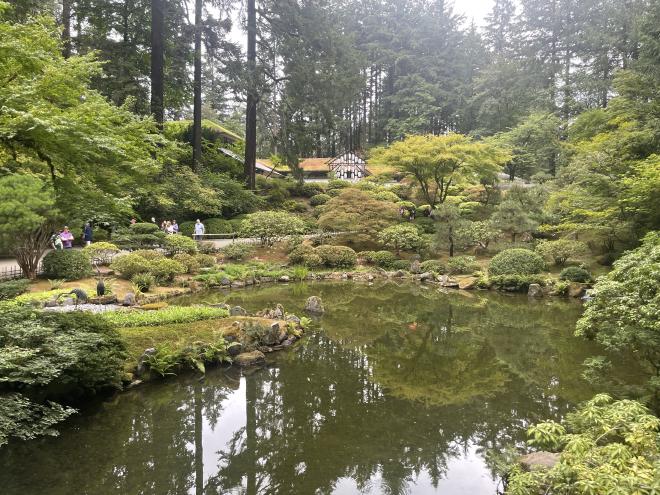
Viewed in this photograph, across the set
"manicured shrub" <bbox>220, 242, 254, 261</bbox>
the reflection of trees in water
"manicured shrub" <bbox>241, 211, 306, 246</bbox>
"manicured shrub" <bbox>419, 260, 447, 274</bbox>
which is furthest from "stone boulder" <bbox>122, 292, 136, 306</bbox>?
"manicured shrub" <bbox>419, 260, 447, 274</bbox>

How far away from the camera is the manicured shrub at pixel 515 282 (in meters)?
15.9

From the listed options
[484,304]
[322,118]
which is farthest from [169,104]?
[484,304]

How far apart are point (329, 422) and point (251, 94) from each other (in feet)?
63.4

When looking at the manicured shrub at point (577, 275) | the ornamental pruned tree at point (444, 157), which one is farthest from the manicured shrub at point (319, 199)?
the manicured shrub at point (577, 275)

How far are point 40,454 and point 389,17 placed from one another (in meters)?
43.6

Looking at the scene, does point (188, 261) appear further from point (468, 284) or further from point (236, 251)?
point (468, 284)

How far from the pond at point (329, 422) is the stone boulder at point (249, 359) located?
0.26 metres

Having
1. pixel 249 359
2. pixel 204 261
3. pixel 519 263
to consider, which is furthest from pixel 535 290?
pixel 204 261

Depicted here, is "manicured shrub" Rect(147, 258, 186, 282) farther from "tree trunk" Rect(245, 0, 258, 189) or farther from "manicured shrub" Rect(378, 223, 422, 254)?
"tree trunk" Rect(245, 0, 258, 189)

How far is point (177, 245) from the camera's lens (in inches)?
674

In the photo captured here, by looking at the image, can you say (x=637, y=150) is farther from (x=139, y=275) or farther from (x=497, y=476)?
(x=139, y=275)

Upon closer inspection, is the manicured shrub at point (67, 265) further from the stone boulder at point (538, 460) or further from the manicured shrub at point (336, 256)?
the stone boulder at point (538, 460)

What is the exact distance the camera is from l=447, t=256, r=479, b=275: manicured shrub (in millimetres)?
18484

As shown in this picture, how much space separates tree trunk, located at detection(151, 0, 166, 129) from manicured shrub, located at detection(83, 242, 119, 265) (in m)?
7.03
